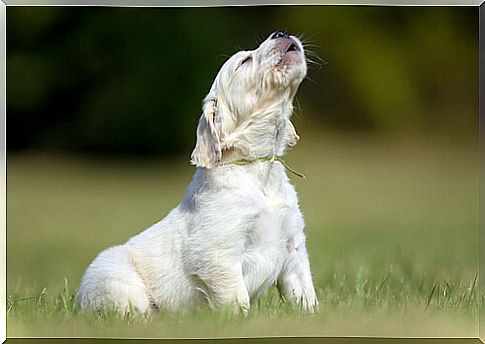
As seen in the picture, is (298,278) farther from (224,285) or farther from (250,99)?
(250,99)

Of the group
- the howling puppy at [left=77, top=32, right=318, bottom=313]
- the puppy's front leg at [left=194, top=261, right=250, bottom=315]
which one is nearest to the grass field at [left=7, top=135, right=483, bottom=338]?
the howling puppy at [left=77, top=32, right=318, bottom=313]

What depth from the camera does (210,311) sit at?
3824 millimetres

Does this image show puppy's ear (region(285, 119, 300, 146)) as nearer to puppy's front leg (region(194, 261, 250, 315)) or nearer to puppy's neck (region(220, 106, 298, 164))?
puppy's neck (region(220, 106, 298, 164))

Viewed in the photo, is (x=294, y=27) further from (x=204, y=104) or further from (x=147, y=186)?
(x=147, y=186)

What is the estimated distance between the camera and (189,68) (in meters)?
4.06

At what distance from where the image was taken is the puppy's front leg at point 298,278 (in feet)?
12.6

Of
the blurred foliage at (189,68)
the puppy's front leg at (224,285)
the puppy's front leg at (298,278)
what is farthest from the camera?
the blurred foliage at (189,68)

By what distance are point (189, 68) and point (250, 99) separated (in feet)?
1.48

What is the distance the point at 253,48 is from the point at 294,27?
0.73ft

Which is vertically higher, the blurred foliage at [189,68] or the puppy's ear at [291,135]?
the blurred foliage at [189,68]

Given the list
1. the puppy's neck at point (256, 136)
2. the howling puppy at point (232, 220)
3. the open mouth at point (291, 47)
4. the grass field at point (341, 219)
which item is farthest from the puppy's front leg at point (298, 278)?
the open mouth at point (291, 47)

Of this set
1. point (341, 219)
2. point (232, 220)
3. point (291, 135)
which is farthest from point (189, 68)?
point (341, 219)

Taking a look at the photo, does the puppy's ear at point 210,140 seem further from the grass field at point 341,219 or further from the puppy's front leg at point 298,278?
the puppy's front leg at point 298,278

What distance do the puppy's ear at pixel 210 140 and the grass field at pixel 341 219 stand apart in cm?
31
